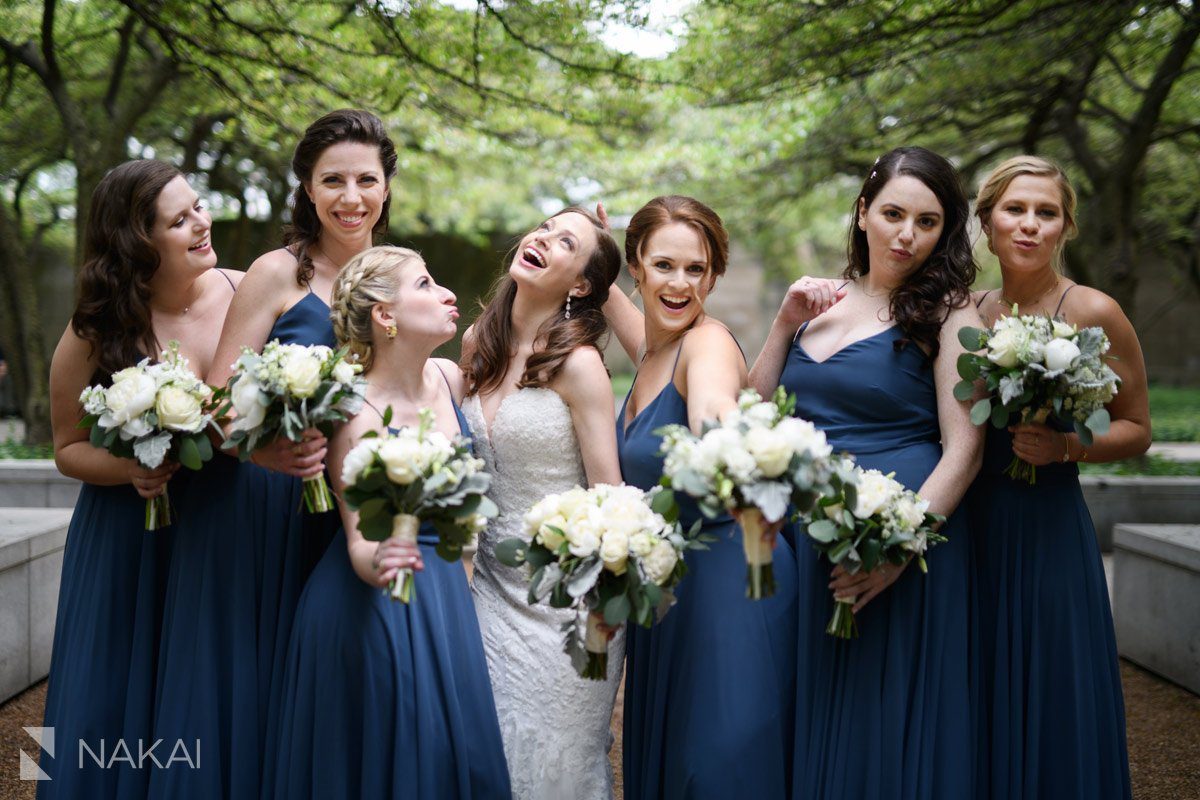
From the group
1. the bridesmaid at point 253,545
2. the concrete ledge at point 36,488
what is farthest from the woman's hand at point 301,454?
the concrete ledge at point 36,488

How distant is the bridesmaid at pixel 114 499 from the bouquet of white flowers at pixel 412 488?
3.61 feet

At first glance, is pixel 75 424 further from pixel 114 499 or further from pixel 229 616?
pixel 229 616

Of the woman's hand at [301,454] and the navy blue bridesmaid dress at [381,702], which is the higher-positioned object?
the woman's hand at [301,454]

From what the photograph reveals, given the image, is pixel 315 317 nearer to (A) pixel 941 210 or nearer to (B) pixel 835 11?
(A) pixel 941 210

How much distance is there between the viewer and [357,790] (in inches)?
133

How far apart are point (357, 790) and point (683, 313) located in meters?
1.98

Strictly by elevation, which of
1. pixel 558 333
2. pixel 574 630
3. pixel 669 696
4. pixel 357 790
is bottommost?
pixel 357 790

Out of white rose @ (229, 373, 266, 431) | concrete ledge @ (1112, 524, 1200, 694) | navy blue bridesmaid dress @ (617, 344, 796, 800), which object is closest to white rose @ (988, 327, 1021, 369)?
navy blue bridesmaid dress @ (617, 344, 796, 800)

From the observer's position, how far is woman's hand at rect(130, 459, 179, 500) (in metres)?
3.81

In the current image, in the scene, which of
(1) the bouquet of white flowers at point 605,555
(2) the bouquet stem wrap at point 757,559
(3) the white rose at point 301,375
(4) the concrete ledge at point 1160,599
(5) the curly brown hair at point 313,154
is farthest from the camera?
(4) the concrete ledge at point 1160,599

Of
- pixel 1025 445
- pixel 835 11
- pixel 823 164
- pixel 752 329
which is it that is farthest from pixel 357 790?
pixel 752 329

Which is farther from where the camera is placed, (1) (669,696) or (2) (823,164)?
(2) (823,164)

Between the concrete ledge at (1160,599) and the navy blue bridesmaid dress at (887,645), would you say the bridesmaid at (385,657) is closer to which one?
the navy blue bridesmaid dress at (887,645)

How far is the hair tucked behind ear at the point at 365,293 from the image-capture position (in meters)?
3.71
